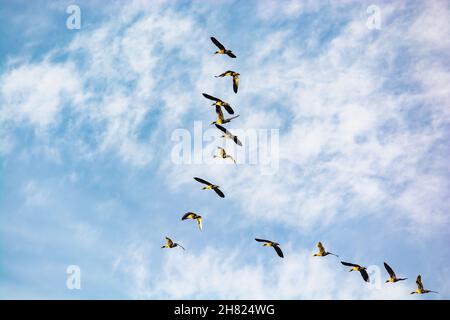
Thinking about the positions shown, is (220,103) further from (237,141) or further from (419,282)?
(419,282)

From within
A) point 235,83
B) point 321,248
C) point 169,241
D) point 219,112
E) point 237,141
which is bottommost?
point 321,248

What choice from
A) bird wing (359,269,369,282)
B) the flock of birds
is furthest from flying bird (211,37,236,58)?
bird wing (359,269,369,282)

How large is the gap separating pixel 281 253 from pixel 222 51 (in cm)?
2773

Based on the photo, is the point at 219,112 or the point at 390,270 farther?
the point at 219,112

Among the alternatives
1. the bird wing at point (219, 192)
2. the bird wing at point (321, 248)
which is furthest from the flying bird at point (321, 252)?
the bird wing at point (219, 192)

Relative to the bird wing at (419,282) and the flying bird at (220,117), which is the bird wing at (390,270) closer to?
the bird wing at (419,282)

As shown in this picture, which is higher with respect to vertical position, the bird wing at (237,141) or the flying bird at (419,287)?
the bird wing at (237,141)

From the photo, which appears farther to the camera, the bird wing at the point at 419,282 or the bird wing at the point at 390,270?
the bird wing at the point at 419,282

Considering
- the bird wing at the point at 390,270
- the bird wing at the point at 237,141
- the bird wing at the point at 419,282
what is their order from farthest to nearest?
the bird wing at the point at 419,282
the bird wing at the point at 390,270
the bird wing at the point at 237,141

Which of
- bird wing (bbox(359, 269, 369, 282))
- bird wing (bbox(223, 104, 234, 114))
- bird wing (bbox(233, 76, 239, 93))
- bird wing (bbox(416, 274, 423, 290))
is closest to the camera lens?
bird wing (bbox(223, 104, 234, 114))

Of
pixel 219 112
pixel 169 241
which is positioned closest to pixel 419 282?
pixel 169 241

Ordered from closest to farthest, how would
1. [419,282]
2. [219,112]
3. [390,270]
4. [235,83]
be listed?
[390,270], [219,112], [235,83], [419,282]

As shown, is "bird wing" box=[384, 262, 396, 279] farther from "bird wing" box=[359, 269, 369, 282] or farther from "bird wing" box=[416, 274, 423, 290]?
"bird wing" box=[416, 274, 423, 290]
